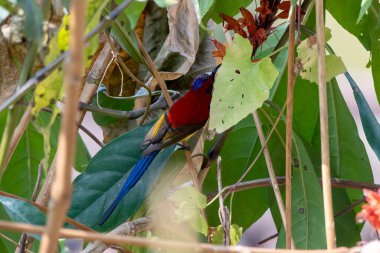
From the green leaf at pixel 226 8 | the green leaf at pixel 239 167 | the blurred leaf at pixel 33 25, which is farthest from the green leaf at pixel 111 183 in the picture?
the blurred leaf at pixel 33 25

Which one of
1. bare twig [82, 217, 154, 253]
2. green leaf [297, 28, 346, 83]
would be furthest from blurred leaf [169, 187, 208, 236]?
green leaf [297, 28, 346, 83]

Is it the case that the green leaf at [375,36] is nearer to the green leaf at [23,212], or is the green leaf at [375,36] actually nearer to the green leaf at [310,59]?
the green leaf at [310,59]

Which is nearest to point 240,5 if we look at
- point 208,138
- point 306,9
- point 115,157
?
point 306,9

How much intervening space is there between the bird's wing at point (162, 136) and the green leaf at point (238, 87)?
0.40 metres

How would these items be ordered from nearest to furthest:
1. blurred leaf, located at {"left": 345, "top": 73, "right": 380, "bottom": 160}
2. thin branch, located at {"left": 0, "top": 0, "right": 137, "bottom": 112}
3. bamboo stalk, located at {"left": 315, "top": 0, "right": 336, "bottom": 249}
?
thin branch, located at {"left": 0, "top": 0, "right": 137, "bottom": 112}
bamboo stalk, located at {"left": 315, "top": 0, "right": 336, "bottom": 249}
blurred leaf, located at {"left": 345, "top": 73, "right": 380, "bottom": 160}

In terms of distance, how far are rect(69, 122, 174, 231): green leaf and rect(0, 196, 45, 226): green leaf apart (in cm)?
35

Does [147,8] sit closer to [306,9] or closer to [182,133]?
[182,133]

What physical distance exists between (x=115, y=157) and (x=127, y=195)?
90 mm

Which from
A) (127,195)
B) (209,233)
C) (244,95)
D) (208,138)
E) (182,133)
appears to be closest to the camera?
(244,95)

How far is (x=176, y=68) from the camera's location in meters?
1.52

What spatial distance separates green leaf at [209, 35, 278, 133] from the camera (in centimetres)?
94

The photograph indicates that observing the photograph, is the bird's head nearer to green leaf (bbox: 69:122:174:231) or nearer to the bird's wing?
the bird's wing

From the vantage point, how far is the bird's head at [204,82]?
5.25ft

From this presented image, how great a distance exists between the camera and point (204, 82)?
5.32 feet
